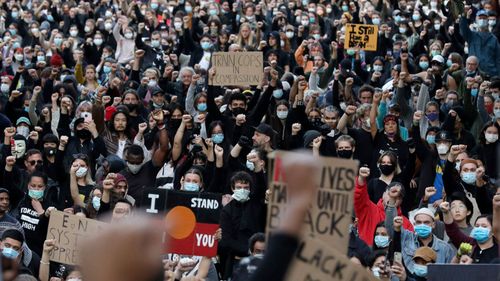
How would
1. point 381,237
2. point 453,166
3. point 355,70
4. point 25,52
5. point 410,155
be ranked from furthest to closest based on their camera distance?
point 25,52
point 355,70
point 410,155
point 453,166
point 381,237

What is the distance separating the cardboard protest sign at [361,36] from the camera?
17625 millimetres

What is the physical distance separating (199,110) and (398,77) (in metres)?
2.44

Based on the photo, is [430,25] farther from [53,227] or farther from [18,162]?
[53,227]

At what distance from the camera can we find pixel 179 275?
919cm

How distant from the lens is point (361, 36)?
58.0 ft

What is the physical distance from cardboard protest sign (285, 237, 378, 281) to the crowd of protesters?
1291 millimetres

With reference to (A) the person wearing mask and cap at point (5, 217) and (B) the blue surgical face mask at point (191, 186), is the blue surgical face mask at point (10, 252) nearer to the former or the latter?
(A) the person wearing mask and cap at point (5, 217)

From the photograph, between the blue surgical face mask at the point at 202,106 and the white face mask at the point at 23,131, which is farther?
the blue surgical face mask at the point at 202,106

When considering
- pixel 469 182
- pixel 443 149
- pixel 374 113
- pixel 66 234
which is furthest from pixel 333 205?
pixel 374 113

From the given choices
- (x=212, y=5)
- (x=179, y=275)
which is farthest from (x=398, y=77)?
(x=212, y=5)

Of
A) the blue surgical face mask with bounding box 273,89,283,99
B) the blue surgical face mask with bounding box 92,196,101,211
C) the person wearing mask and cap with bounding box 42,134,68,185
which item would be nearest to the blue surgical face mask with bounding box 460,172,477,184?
the blue surgical face mask with bounding box 92,196,101,211

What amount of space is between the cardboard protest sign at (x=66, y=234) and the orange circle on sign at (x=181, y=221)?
2.07 feet

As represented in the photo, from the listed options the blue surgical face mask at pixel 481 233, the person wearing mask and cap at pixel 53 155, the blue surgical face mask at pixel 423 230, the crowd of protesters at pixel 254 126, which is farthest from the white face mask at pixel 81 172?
the blue surgical face mask at pixel 481 233

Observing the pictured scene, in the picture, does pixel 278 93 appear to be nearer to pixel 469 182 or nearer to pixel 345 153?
pixel 345 153
